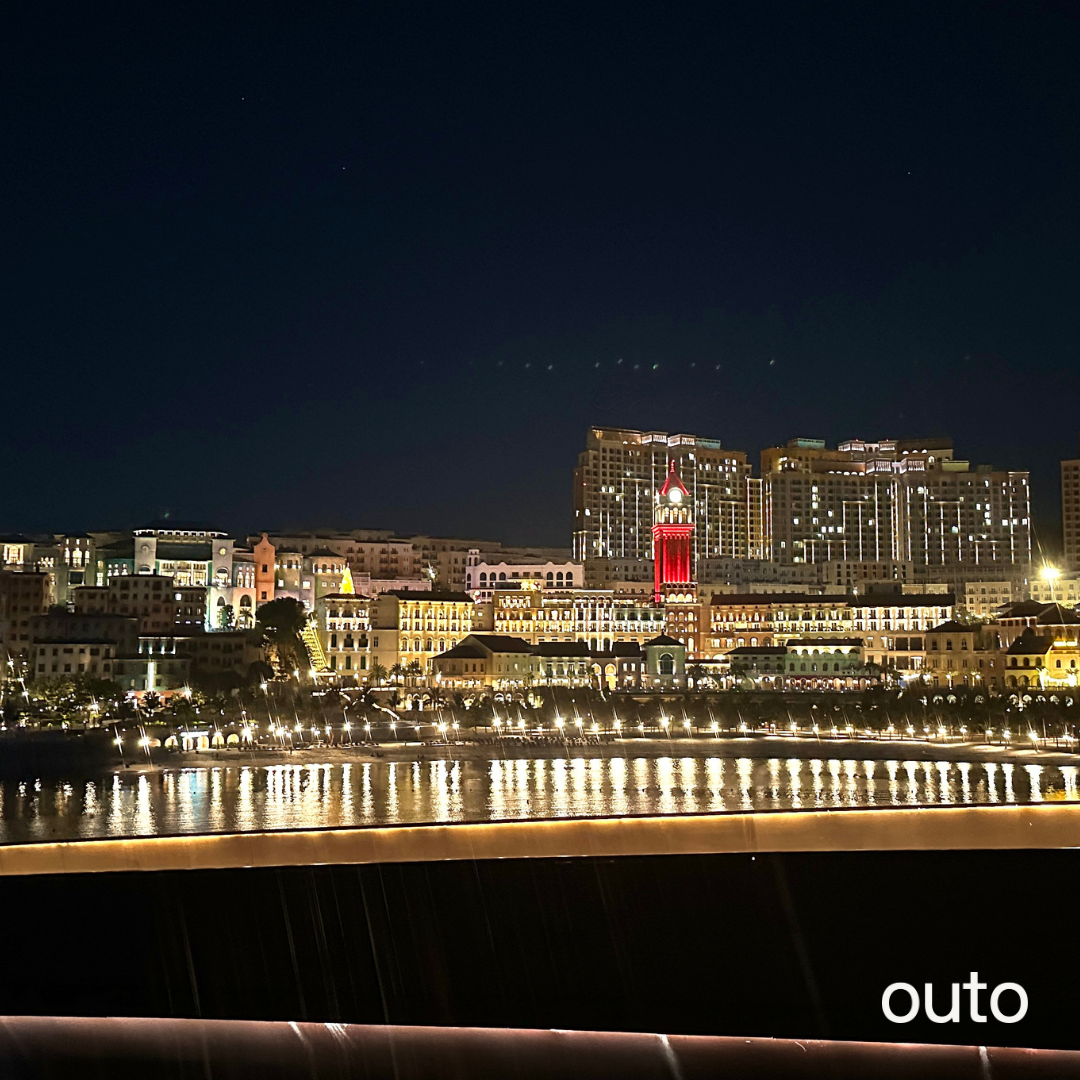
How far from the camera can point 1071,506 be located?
126 metres

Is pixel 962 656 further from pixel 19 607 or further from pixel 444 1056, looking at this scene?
pixel 444 1056

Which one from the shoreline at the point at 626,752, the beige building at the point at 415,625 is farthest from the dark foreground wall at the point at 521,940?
the beige building at the point at 415,625

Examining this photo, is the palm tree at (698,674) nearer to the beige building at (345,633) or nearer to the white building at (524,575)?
the white building at (524,575)

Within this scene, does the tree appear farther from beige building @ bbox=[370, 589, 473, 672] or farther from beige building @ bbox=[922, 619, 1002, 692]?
beige building @ bbox=[922, 619, 1002, 692]

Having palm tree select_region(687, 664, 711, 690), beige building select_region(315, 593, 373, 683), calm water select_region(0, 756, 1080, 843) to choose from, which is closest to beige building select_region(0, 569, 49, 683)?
beige building select_region(315, 593, 373, 683)

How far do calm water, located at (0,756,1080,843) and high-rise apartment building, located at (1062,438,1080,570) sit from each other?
A: 85.2 m

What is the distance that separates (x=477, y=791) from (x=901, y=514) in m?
94.4

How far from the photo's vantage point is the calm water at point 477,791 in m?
31.3

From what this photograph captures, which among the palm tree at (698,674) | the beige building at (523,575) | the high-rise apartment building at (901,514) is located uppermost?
the high-rise apartment building at (901,514)

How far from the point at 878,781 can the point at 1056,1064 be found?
110ft

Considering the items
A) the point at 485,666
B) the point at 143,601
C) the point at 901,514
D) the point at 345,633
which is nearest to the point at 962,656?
the point at 485,666

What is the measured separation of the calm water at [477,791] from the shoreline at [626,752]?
1.13 metres

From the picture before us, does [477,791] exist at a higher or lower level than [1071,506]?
lower

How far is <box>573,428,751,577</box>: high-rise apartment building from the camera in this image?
12069cm
